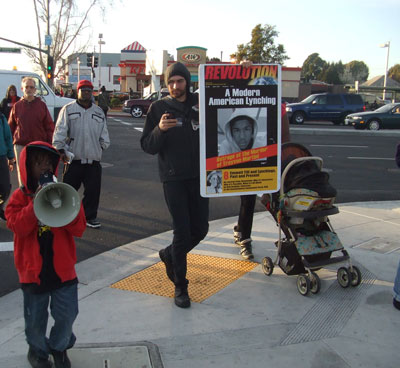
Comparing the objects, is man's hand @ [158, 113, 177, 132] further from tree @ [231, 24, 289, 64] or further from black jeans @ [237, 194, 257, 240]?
tree @ [231, 24, 289, 64]

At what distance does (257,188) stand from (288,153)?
0.68 meters

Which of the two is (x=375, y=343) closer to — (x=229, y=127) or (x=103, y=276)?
(x=229, y=127)

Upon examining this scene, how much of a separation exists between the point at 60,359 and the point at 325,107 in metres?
26.4

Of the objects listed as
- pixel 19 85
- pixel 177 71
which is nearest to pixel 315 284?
pixel 177 71

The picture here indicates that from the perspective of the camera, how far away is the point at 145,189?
869 cm

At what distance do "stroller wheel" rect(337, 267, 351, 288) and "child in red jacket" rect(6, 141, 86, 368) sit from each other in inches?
99.1

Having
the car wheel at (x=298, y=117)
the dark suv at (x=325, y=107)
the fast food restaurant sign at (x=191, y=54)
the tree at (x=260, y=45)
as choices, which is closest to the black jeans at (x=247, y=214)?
the dark suv at (x=325, y=107)

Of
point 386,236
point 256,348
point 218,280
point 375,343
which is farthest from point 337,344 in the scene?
point 386,236

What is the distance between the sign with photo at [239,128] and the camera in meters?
3.80

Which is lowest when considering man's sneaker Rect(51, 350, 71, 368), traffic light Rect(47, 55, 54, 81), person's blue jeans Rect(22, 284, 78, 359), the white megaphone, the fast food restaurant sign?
man's sneaker Rect(51, 350, 71, 368)

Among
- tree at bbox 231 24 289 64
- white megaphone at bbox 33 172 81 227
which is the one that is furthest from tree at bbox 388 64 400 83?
white megaphone at bbox 33 172 81 227

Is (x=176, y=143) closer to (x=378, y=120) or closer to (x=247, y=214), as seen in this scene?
(x=247, y=214)

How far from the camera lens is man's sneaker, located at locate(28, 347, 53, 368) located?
2.88 meters

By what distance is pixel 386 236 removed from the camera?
19.2ft
